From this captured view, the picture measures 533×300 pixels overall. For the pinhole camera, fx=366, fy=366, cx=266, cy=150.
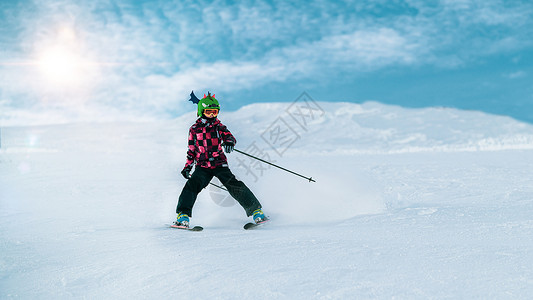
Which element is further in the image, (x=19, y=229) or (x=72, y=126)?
(x=72, y=126)

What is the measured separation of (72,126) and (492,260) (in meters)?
21.9

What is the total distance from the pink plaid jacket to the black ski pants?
3.6 inches

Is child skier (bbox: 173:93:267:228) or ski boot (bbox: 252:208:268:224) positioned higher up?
child skier (bbox: 173:93:267:228)

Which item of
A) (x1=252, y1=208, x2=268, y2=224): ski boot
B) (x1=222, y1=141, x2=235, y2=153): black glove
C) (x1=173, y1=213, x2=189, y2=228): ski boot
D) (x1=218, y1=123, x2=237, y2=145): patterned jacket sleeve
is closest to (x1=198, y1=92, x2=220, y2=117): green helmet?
(x1=218, y1=123, x2=237, y2=145): patterned jacket sleeve

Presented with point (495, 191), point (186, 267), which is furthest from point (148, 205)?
point (495, 191)

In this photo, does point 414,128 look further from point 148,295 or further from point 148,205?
point 148,295

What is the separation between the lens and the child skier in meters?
4.11

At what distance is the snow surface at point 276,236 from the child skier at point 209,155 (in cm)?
38

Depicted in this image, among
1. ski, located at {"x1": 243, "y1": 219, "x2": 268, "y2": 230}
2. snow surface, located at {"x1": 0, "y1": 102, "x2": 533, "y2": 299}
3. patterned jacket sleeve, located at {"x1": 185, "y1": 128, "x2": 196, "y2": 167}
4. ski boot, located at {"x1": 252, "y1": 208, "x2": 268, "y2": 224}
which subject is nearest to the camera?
snow surface, located at {"x1": 0, "y1": 102, "x2": 533, "y2": 299}

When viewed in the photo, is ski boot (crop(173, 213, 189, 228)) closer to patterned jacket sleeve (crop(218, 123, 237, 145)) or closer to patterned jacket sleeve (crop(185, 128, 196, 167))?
patterned jacket sleeve (crop(185, 128, 196, 167))

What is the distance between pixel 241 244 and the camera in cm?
274

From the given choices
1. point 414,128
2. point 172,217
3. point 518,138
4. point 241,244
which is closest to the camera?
point 241,244

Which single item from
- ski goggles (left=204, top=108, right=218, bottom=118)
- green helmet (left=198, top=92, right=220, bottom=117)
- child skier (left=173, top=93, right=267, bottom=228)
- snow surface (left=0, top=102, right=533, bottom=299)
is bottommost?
snow surface (left=0, top=102, right=533, bottom=299)

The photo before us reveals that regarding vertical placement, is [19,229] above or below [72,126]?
below
